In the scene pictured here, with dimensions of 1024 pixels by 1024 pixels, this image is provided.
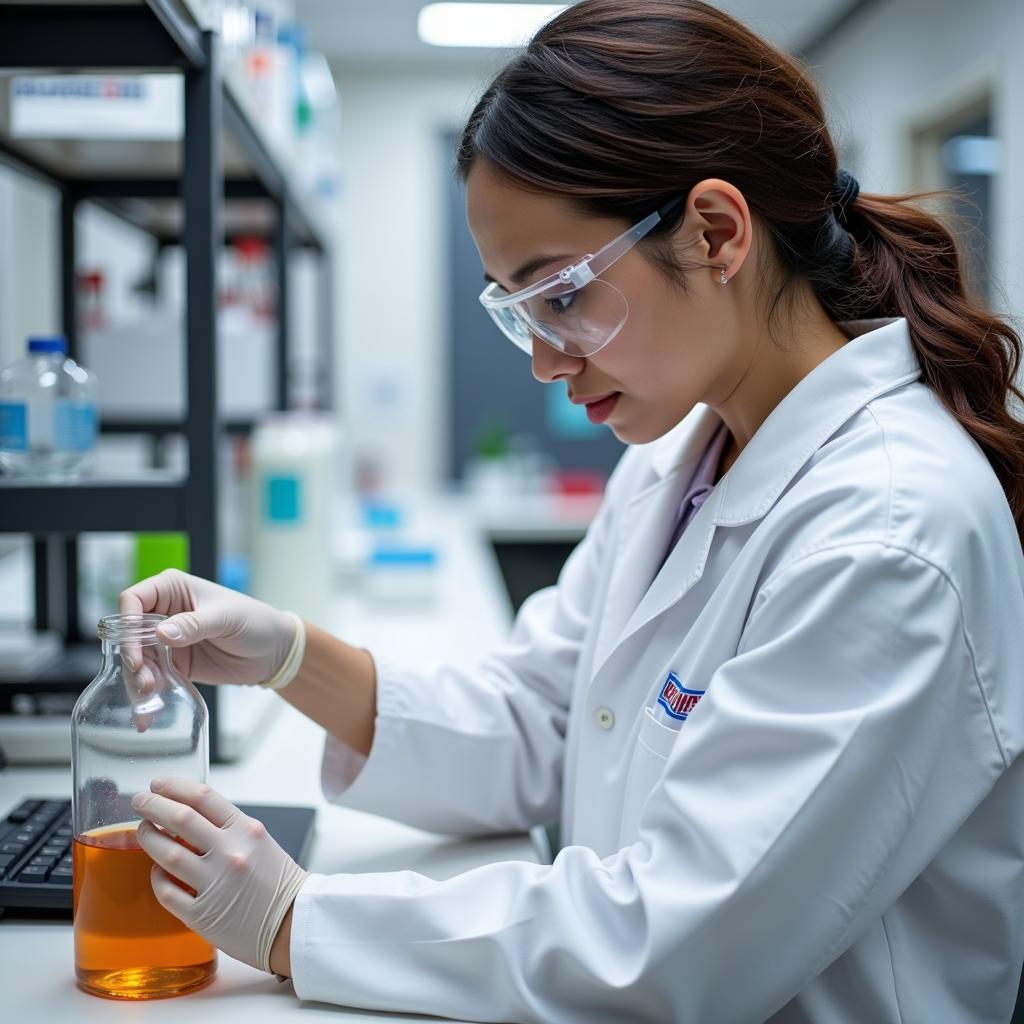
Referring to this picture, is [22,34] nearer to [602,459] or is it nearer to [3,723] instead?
[3,723]

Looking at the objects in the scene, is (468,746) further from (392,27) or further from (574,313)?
(392,27)

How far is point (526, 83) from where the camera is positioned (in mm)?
900

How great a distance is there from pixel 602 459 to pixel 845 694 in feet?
17.2

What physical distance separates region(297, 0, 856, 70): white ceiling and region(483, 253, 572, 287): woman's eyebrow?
416 cm

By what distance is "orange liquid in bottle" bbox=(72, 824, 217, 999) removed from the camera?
761mm

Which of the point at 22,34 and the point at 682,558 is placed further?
the point at 22,34

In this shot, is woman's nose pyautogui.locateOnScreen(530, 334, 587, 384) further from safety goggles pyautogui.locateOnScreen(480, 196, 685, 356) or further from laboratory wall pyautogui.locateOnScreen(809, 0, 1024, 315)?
laboratory wall pyautogui.locateOnScreen(809, 0, 1024, 315)

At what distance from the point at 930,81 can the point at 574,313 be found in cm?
407

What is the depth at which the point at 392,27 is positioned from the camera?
16.9ft

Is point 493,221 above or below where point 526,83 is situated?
below

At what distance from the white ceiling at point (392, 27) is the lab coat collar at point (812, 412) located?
4136mm

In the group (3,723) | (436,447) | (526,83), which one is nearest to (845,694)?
(526,83)

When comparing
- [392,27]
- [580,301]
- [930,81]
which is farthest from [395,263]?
[580,301]

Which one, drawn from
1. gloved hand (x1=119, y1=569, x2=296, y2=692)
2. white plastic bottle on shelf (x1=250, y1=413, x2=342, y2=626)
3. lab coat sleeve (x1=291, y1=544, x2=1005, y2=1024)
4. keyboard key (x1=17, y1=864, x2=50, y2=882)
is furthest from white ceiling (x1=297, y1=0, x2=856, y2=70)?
keyboard key (x1=17, y1=864, x2=50, y2=882)
